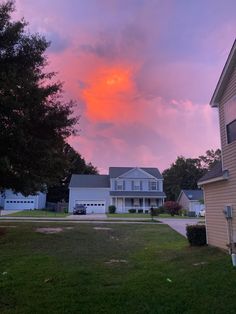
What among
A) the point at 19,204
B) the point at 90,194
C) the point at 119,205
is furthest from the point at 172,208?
the point at 19,204

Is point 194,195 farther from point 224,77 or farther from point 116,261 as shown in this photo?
point 116,261

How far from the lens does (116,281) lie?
7.34 meters

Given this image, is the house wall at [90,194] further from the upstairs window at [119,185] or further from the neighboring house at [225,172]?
the neighboring house at [225,172]

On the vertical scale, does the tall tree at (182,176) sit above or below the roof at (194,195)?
above

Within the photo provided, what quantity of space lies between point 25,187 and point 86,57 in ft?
24.4

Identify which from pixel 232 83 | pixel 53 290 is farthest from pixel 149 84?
pixel 53 290

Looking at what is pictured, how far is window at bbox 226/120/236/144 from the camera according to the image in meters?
11.2

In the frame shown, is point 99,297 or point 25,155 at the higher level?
point 25,155

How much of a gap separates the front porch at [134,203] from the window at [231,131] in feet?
145

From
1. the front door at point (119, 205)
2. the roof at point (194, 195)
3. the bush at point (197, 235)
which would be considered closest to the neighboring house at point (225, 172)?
the bush at point (197, 235)

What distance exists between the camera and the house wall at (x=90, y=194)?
5556 centimetres

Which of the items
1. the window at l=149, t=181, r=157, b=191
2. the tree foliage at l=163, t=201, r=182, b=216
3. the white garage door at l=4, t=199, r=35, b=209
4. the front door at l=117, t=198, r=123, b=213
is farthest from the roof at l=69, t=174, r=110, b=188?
the tree foliage at l=163, t=201, r=182, b=216

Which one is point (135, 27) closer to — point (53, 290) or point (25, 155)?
point (25, 155)

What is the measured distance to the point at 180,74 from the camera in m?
17.9
